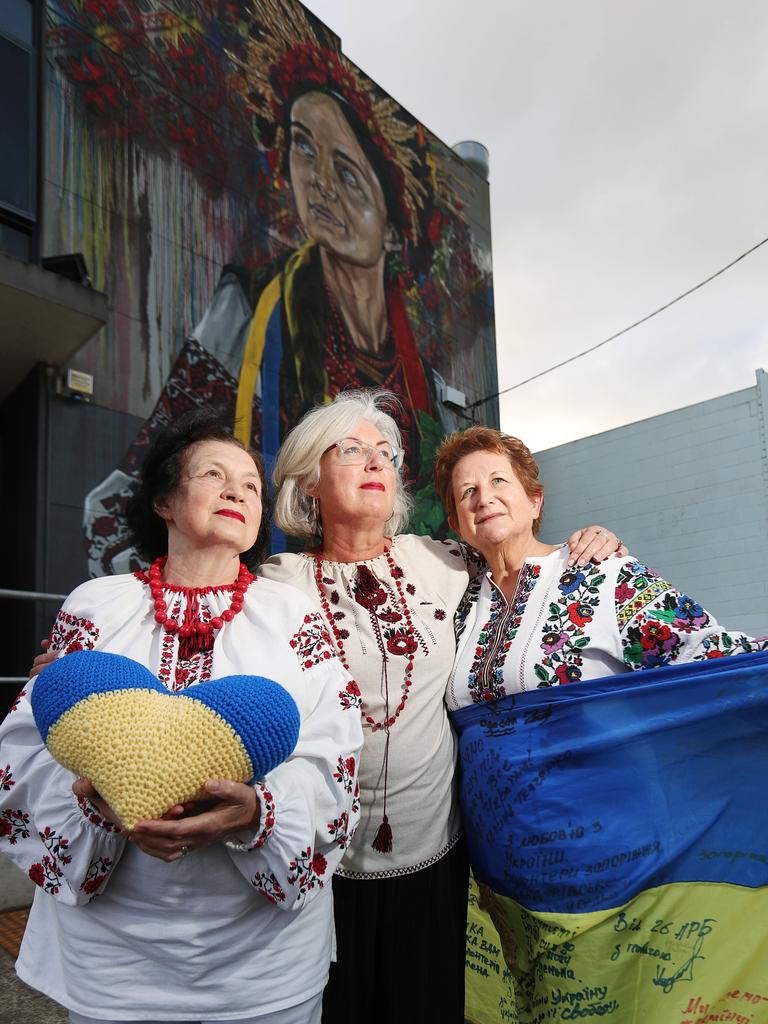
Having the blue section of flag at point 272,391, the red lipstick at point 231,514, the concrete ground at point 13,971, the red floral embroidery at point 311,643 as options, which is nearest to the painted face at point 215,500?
the red lipstick at point 231,514

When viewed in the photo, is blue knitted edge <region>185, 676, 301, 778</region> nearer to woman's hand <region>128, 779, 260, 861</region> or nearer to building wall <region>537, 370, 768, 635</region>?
woman's hand <region>128, 779, 260, 861</region>

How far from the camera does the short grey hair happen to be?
7.40 feet

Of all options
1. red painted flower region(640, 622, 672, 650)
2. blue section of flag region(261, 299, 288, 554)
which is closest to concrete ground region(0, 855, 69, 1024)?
red painted flower region(640, 622, 672, 650)

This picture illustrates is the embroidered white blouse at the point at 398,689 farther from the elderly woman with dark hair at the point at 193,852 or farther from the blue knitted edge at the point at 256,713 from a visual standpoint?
the blue knitted edge at the point at 256,713

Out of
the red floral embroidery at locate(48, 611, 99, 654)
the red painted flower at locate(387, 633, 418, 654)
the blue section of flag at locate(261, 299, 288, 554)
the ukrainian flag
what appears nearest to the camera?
the red floral embroidery at locate(48, 611, 99, 654)

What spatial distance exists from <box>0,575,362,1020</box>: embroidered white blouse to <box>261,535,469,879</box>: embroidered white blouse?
1.23 ft

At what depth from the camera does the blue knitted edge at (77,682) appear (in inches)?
47.1

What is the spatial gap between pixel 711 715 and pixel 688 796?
0.20m

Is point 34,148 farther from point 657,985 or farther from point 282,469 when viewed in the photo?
point 657,985

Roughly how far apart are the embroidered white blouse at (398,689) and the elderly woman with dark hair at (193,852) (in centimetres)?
34

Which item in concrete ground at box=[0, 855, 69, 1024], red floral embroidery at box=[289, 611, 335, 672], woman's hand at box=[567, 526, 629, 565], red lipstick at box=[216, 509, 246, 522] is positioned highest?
red lipstick at box=[216, 509, 246, 522]

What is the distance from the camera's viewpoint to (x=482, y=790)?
1.92 meters

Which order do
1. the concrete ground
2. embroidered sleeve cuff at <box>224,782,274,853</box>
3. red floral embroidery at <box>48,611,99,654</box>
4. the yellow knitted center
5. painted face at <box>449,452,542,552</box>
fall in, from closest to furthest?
the yellow knitted center, embroidered sleeve cuff at <box>224,782,274,853</box>, red floral embroidery at <box>48,611,99,654</box>, painted face at <box>449,452,542,552</box>, the concrete ground

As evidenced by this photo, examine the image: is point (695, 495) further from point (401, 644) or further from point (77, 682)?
point (77, 682)
